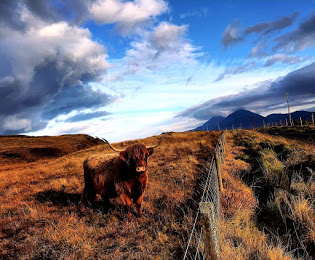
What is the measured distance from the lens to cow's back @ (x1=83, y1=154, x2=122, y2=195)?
19.6 feet

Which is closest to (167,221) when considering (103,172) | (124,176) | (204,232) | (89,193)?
(124,176)

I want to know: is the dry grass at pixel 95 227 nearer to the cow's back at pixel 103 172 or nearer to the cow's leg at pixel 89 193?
the cow's leg at pixel 89 193

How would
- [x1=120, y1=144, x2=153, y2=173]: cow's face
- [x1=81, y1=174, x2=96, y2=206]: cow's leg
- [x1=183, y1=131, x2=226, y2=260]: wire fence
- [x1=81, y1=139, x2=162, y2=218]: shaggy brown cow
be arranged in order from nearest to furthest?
[x1=183, y1=131, x2=226, y2=260]: wire fence, [x1=120, y1=144, x2=153, y2=173]: cow's face, [x1=81, y1=139, x2=162, y2=218]: shaggy brown cow, [x1=81, y1=174, x2=96, y2=206]: cow's leg

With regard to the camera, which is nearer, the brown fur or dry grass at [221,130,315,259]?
dry grass at [221,130,315,259]

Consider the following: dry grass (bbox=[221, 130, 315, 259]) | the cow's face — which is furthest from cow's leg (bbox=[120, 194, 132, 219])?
dry grass (bbox=[221, 130, 315, 259])

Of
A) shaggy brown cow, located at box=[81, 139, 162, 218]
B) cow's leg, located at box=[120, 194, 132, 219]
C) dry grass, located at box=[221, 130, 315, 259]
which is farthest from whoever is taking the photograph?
cow's leg, located at box=[120, 194, 132, 219]

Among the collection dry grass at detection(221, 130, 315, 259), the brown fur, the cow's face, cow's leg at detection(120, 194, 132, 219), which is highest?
the cow's face

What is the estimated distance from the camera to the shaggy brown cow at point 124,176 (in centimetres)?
A: 523

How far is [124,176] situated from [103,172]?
0.96m

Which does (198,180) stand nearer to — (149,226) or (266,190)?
(266,190)

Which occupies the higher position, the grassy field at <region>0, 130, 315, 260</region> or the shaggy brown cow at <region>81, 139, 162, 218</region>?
the shaggy brown cow at <region>81, 139, 162, 218</region>

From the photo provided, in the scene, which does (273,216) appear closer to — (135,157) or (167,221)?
(167,221)

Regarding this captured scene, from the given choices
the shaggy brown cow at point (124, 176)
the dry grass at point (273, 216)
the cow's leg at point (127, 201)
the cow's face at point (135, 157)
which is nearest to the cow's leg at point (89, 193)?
the shaggy brown cow at point (124, 176)

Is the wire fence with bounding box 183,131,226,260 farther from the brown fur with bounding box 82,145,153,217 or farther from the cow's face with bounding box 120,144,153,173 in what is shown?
the brown fur with bounding box 82,145,153,217
